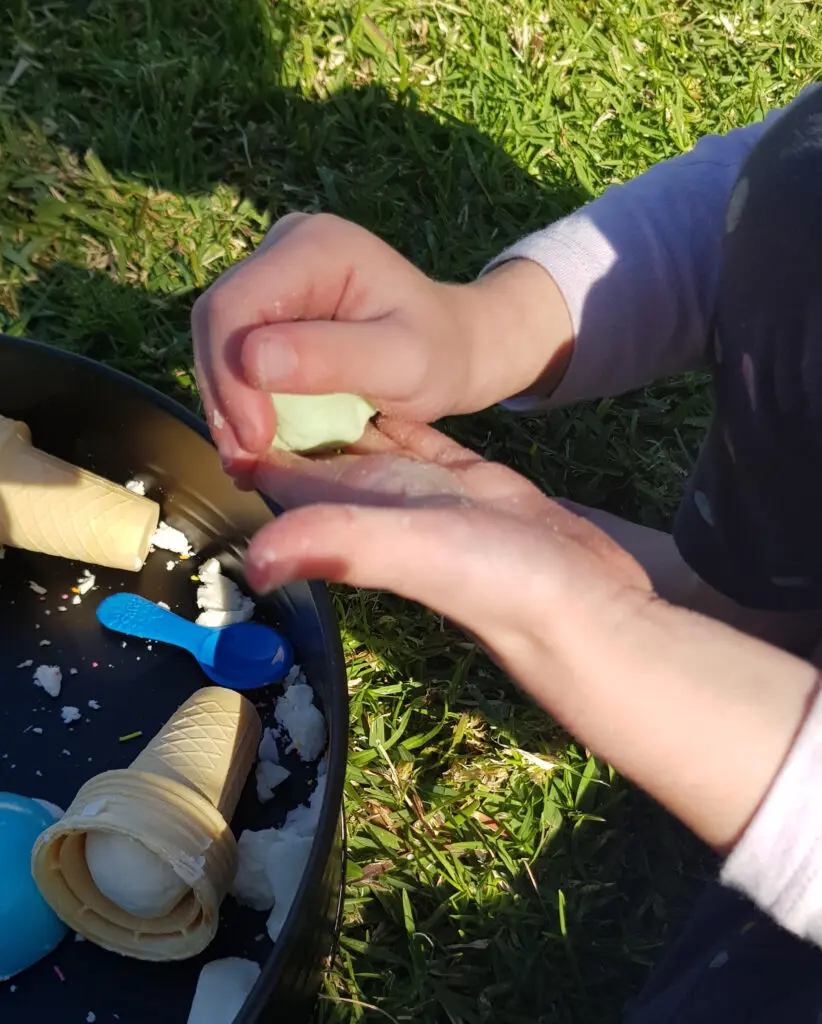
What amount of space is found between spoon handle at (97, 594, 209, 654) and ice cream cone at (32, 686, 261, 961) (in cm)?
11

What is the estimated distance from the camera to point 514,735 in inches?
43.0

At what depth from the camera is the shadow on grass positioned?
1.04 m

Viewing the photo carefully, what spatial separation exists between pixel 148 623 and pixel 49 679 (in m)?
0.11

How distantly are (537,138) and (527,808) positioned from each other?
1030mm

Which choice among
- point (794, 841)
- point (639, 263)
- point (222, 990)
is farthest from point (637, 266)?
point (222, 990)

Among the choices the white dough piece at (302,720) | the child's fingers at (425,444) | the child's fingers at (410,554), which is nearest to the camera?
the child's fingers at (410,554)

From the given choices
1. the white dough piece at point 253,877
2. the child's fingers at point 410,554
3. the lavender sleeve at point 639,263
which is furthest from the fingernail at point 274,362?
the white dough piece at point 253,877

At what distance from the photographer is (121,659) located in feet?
3.33

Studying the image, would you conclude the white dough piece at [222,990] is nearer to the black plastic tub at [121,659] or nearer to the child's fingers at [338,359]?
the black plastic tub at [121,659]

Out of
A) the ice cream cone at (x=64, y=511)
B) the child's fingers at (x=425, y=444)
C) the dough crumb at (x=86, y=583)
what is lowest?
the dough crumb at (x=86, y=583)

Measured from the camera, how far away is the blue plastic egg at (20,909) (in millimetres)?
838

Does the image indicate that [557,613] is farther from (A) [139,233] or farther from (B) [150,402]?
(A) [139,233]

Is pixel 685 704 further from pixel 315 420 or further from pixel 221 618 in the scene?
pixel 221 618

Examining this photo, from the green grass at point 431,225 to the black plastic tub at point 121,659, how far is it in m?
0.13
